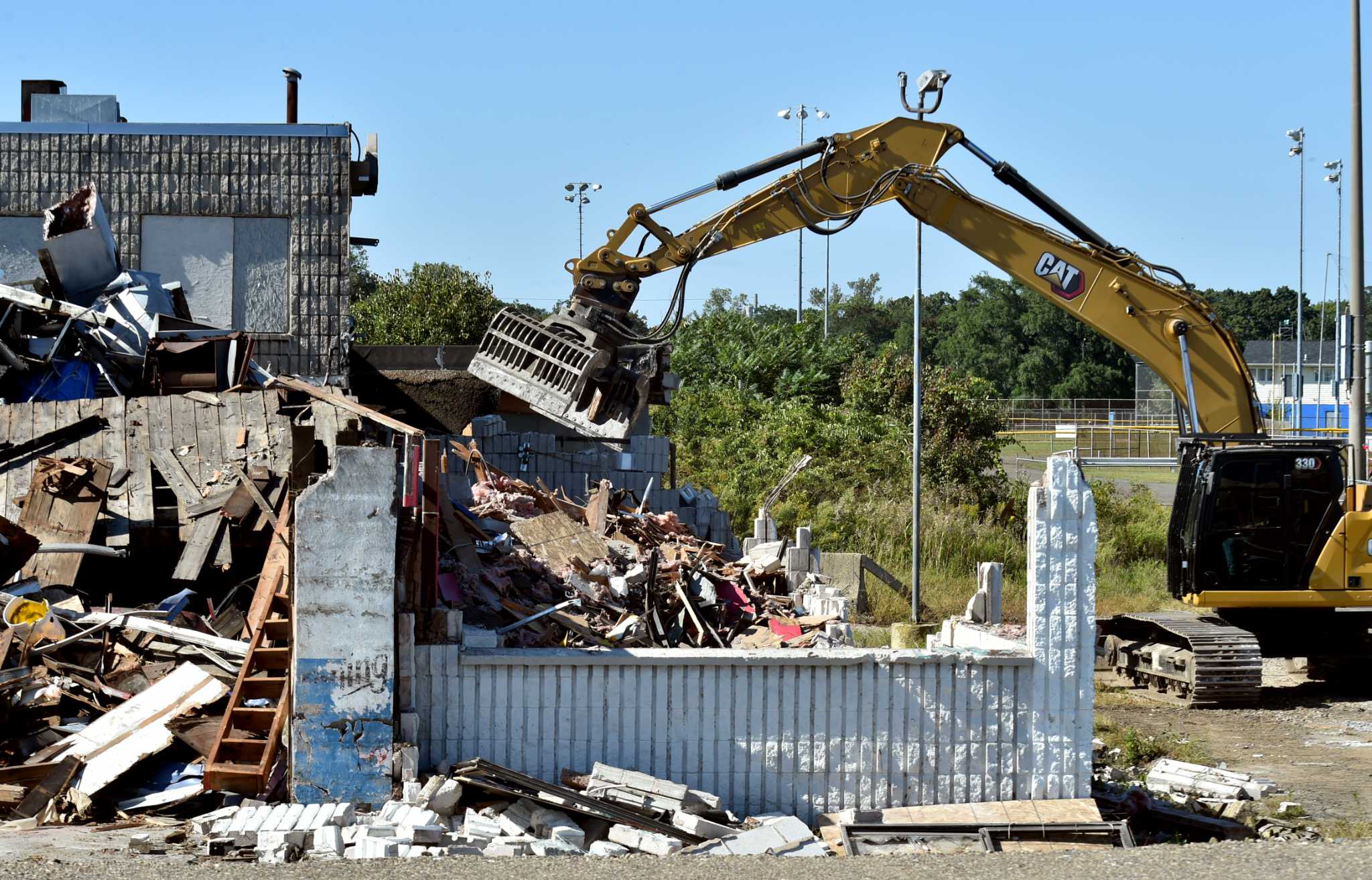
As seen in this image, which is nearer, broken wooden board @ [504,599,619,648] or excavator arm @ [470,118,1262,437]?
broken wooden board @ [504,599,619,648]

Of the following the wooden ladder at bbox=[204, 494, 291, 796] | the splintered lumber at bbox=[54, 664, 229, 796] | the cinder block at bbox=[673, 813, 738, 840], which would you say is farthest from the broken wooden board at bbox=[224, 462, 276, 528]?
the cinder block at bbox=[673, 813, 738, 840]

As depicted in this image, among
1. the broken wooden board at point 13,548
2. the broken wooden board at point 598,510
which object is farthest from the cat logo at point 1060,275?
the broken wooden board at point 13,548

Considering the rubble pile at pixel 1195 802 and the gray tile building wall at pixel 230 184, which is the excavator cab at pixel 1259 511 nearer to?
the rubble pile at pixel 1195 802

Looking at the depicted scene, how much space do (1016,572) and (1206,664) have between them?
9604 millimetres

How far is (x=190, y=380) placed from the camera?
1496cm

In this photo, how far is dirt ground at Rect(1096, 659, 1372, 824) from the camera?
11.8 m

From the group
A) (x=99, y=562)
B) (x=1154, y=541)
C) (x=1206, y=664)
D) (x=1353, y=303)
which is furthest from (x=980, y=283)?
(x=99, y=562)

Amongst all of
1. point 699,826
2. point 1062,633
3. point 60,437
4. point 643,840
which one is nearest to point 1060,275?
point 1062,633

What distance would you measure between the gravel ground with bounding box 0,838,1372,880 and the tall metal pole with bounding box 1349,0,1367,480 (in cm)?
1178

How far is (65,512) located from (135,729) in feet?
12.2

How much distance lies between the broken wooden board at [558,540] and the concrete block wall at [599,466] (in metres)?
4.90

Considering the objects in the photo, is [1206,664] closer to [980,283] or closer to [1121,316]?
[1121,316]

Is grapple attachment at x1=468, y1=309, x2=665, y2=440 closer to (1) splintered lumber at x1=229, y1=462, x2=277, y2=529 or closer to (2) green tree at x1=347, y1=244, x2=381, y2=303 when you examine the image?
(1) splintered lumber at x1=229, y1=462, x2=277, y2=529

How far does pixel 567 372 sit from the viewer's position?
53.0ft
